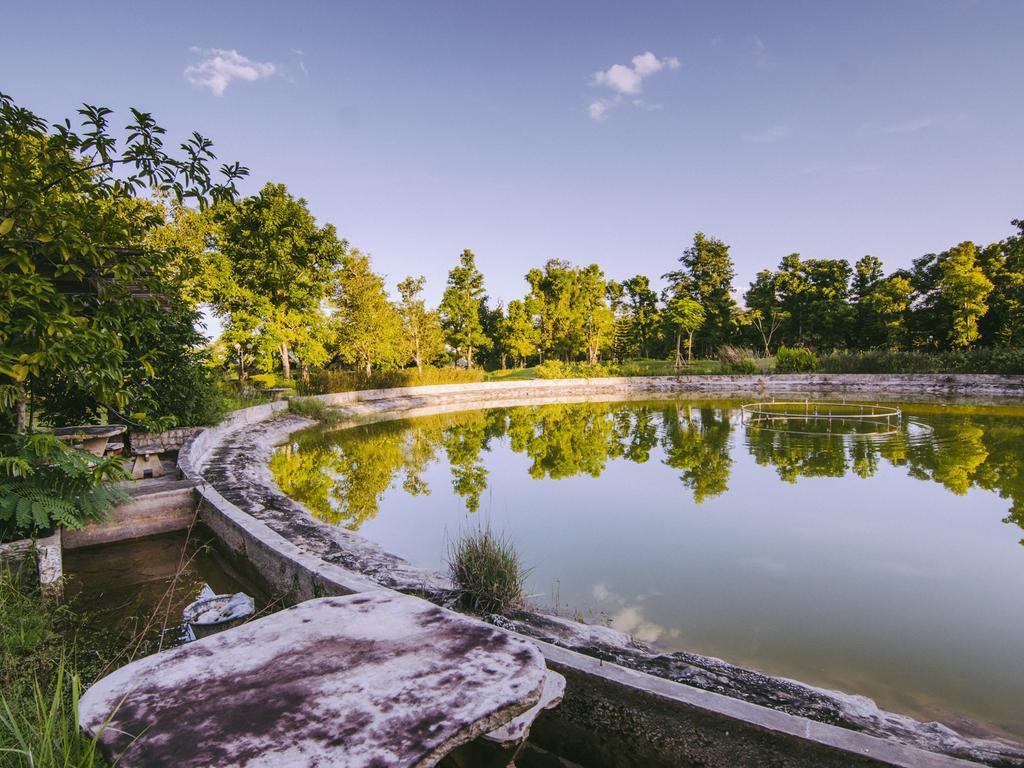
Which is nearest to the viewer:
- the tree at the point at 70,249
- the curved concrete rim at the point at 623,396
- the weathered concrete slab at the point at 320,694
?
the weathered concrete slab at the point at 320,694

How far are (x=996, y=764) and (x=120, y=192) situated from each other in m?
5.04

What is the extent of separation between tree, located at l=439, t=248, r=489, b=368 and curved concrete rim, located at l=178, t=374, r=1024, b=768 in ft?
27.9

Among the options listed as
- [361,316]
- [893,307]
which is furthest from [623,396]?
[893,307]

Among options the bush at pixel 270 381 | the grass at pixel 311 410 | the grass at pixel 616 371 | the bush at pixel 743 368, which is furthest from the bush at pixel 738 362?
the bush at pixel 270 381

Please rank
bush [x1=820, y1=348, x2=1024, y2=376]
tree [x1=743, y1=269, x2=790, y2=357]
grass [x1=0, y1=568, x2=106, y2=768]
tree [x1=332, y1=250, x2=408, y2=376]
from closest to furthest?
grass [x1=0, y1=568, x2=106, y2=768] → bush [x1=820, y1=348, x2=1024, y2=376] → tree [x1=332, y1=250, x2=408, y2=376] → tree [x1=743, y1=269, x2=790, y2=357]

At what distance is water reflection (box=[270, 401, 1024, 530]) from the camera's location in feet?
25.9

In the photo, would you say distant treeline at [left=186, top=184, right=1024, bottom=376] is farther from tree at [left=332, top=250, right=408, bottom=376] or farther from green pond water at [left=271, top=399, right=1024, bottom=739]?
green pond water at [left=271, top=399, right=1024, bottom=739]

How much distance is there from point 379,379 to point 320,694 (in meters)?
22.2

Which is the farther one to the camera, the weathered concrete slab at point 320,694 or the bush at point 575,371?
the bush at point 575,371

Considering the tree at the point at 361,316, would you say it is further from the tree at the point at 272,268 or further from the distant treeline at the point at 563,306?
the tree at the point at 272,268

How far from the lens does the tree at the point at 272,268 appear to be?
1928 centimetres

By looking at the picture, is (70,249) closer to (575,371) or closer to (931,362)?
(575,371)

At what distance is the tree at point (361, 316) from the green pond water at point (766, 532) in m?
12.9

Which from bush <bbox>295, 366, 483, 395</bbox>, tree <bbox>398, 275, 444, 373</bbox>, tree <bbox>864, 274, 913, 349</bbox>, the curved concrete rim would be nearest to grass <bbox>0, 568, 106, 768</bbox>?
the curved concrete rim
